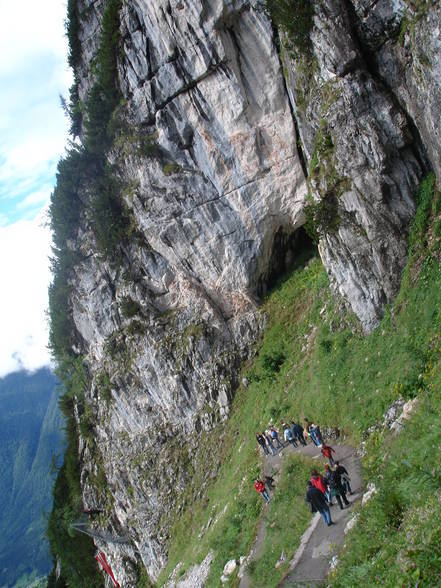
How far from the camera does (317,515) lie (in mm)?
14414

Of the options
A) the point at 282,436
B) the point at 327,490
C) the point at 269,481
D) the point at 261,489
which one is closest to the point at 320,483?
the point at 327,490

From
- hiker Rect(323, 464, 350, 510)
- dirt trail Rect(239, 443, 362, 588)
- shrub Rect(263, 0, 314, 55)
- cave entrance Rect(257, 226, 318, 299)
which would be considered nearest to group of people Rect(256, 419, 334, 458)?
dirt trail Rect(239, 443, 362, 588)

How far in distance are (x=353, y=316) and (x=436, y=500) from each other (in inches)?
596

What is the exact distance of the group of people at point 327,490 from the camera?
1282 cm

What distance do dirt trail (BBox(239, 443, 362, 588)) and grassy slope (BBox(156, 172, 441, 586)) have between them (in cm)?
61

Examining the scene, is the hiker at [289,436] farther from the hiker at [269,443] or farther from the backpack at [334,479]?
the backpack at [334,479]

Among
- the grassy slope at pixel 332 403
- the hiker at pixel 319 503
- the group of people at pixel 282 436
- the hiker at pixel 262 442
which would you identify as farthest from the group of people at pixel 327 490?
the hiker at pixel 262 442

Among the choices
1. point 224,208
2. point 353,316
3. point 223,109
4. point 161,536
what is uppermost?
point 223,109

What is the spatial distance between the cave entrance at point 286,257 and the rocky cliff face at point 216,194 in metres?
0.16

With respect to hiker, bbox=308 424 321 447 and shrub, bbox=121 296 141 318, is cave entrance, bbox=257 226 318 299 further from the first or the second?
hiker, bbox=308 424 321 447

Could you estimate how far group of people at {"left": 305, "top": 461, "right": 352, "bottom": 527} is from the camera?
1282cm

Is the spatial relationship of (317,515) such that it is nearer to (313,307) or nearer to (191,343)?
(313,307)

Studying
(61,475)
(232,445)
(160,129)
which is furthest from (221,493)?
(61,475)

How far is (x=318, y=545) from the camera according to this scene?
12.4 m
